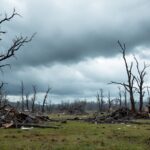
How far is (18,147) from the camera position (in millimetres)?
19391

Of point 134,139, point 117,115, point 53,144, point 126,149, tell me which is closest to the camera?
point 126,149

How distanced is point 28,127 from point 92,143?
454 inches

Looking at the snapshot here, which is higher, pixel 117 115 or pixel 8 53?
pixel 8 53

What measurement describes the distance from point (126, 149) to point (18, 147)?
189 inches

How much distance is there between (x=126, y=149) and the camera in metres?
18.9

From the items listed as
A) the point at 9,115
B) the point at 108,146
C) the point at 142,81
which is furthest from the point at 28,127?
the point at 142,81

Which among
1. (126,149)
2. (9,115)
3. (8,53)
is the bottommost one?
(126,149)

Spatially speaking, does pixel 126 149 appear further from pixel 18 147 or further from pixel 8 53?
pixel 8 53

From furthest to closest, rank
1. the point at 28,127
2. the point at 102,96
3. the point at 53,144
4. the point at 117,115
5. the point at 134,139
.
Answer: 1. the point at 102,96
2. the point at 117,115
3. the point at 28,127
4. the point at 134,139
5. the point at 53,144

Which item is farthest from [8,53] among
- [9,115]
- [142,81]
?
[142,81]

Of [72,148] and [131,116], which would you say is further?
[131,116]

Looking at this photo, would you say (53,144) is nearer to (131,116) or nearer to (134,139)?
(134,139)

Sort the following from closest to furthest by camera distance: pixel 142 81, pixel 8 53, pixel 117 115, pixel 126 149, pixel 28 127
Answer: pixel 126 149 < pixel 28 127 < pixel 8 53 < pixel 117 115 < pixel 142 81

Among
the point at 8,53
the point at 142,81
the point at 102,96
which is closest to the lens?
the point at 8,53
